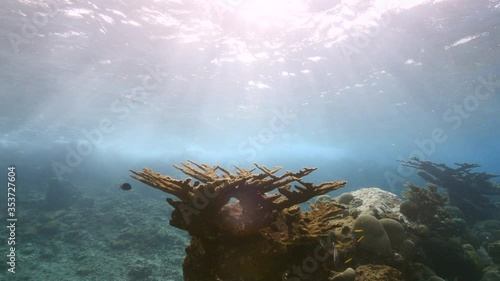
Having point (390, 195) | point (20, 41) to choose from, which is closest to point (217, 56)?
point (20, 41)

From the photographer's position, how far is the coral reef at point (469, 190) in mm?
15977

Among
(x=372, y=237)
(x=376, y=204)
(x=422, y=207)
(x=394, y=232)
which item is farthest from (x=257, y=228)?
(x=422, y=207)

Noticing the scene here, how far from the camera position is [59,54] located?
1891 centimetres

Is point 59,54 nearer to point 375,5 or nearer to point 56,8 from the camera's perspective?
point 56,8

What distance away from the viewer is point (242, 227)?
391cm

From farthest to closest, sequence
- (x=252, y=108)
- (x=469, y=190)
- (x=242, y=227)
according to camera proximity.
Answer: (x=252, y=108), (x=469, y=190), (x=242, y=227)

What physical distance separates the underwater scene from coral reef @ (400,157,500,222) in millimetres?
93

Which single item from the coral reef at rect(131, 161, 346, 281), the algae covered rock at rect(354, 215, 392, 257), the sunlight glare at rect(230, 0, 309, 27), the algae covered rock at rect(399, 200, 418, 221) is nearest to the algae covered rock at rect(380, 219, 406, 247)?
the algae covered rock at rect(354, 215, 392, 257)

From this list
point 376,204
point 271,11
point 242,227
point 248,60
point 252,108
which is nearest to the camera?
point 242,227

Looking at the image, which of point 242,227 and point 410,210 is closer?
point 242,227

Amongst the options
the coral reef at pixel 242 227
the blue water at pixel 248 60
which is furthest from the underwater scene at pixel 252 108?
the blue water at pixel 248 60

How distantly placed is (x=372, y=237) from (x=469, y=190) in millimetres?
15644

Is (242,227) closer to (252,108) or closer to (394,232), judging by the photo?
(394,232)

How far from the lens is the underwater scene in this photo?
13.4 feet
